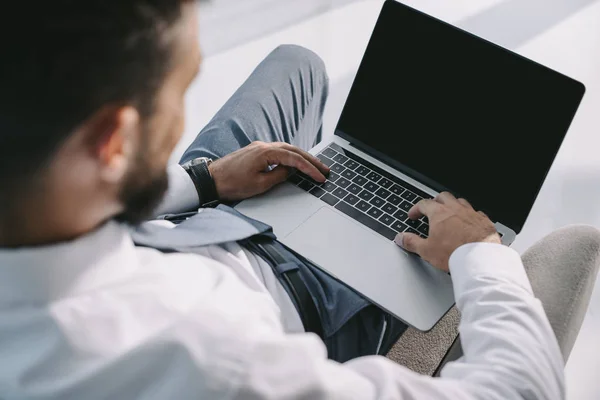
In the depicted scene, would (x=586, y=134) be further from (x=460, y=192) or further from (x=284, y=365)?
(x=284, y=365)

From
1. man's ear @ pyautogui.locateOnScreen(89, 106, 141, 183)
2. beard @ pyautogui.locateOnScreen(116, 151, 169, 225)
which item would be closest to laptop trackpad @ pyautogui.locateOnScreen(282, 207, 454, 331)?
beard @ pyautogui.locateOnScreen(116, 151, 169, 225)

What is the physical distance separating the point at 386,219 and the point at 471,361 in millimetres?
403

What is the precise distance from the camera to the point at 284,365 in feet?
2.12

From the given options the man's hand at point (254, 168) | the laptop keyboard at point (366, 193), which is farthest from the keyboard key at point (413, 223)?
the man's hand at point (254, 168)

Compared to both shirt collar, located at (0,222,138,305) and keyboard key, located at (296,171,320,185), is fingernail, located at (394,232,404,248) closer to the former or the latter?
keyboard key, located at (296,171,320,185)

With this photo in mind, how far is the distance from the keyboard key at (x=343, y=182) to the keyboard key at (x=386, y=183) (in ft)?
0.22

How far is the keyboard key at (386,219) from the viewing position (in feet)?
3.86

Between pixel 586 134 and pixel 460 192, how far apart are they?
39.5 inches

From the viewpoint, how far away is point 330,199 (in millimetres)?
1210

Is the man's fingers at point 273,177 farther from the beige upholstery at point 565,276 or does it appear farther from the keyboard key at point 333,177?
the beige upholstery at point 565,276

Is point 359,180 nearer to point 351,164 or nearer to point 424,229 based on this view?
point 351,164

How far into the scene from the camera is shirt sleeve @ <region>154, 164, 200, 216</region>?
116cm

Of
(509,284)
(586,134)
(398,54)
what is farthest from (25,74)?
(586,134)

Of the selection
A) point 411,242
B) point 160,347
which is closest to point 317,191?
point 411,242
